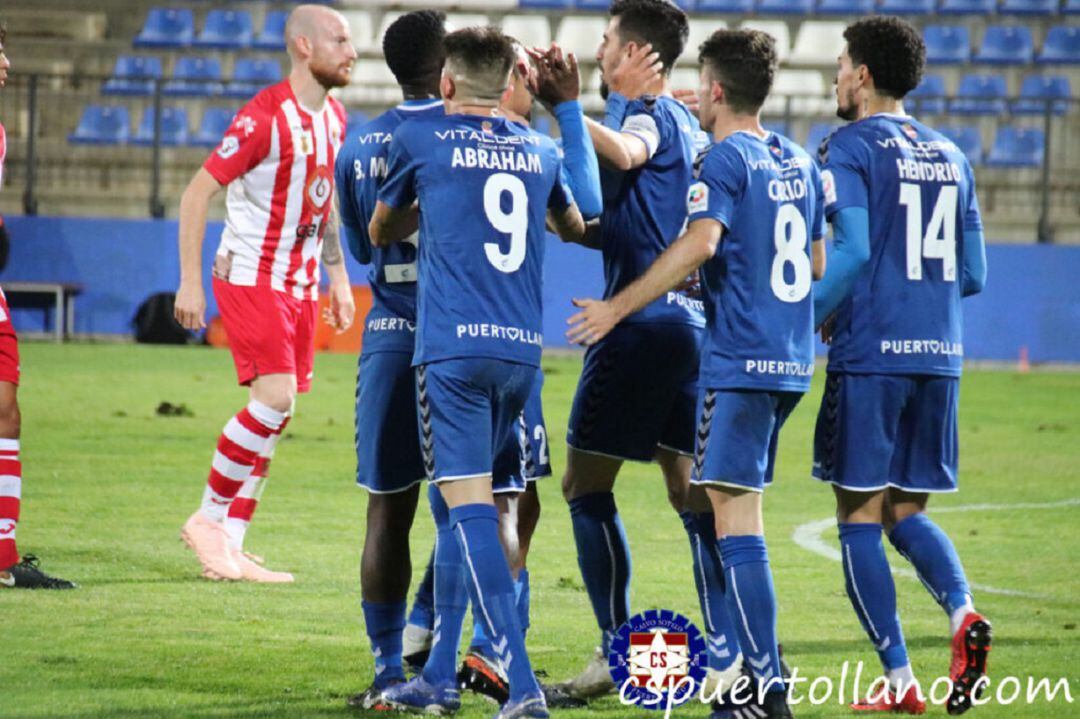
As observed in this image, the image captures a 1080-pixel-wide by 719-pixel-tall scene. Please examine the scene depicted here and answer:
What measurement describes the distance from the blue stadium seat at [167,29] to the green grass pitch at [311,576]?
1226cm

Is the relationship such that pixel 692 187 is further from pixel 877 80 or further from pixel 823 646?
pixel 823 646

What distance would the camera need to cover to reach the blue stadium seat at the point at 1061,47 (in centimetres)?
2452

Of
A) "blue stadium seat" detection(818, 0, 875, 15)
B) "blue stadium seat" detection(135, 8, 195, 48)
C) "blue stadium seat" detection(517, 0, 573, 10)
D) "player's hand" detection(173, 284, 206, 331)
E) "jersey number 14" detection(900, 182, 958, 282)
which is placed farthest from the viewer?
"blue stadium seat" detection(135, 8, 195, 48)

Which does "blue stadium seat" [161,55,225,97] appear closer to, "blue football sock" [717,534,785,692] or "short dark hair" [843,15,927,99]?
"short dark hair" [843,15,927,99]

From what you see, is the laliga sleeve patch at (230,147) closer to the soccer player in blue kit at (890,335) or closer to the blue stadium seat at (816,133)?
the soccer player in blue kit at (890,335)

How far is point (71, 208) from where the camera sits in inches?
894

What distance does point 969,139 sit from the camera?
23.0 m

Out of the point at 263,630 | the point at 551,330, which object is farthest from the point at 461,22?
the point at 263,630

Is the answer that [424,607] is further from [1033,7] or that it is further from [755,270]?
[1033,7]

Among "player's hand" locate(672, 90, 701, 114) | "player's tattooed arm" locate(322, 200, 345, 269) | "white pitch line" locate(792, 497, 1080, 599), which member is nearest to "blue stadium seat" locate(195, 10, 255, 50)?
"white pitch line" locate(792, 497, 1080, 599)

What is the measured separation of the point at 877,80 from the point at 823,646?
212cm

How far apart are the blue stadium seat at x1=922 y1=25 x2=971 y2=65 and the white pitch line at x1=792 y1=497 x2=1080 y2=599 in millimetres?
15438

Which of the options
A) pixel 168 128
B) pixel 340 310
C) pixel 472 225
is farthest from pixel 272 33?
pixel 472 225

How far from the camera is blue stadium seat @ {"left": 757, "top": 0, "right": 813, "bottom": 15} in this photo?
25.2m
